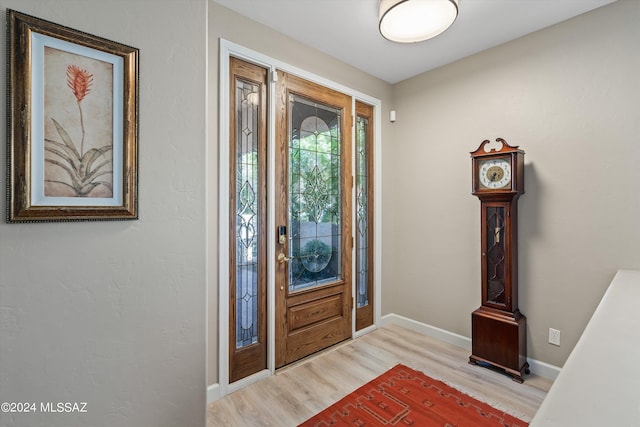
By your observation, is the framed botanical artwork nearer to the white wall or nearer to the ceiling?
the white wall

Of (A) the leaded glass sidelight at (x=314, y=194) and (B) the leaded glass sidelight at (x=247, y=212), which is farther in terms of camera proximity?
(A) the leaded glass sidelight at (x=314, y=194)

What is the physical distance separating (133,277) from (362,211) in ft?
7.30

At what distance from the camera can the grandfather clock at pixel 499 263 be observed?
2312mm

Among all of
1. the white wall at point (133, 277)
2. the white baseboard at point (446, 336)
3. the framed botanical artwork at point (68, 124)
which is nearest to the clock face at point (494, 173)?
the white baseboard at point (446, 336)

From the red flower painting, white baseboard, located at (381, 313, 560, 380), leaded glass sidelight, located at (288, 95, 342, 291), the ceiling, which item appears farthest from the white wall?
white baseboard, located at (381, 313, 560, 380)

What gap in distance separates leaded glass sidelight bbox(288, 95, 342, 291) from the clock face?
48.3 inches

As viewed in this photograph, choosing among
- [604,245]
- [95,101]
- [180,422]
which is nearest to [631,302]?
[604,245]

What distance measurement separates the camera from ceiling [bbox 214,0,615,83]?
6.78 ft

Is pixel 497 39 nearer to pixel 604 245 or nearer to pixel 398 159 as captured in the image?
pixel 398 159

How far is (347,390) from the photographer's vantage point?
2.16m

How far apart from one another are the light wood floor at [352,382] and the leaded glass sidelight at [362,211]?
0.54 meters

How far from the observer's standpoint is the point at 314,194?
8.89 ft

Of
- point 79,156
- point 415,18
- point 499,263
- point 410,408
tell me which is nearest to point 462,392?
point 410,408

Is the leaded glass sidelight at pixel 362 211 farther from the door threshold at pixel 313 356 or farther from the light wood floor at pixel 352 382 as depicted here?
the light wood floor at pixel 352 382
